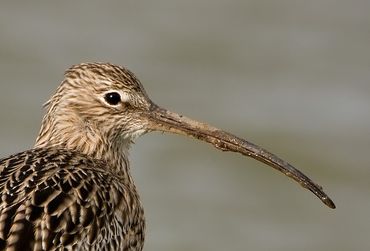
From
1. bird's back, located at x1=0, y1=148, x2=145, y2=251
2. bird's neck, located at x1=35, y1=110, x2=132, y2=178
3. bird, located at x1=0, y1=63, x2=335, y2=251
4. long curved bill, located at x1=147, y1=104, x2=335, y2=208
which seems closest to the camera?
bird's back, located at x1=0, y1=148, x2=145, y2=251

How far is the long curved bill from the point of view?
486 inches

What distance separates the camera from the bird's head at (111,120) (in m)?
12.4

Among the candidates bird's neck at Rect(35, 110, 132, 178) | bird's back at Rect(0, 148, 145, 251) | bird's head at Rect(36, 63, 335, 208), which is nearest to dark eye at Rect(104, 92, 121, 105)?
bird's head at Rect(36, 63, 335, 208)

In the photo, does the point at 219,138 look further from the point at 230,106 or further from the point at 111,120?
the point at 230,106

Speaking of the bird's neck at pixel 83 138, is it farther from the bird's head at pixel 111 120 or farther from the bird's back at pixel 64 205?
the bird's back at pixel 64 205

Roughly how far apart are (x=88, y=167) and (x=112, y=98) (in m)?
0.65

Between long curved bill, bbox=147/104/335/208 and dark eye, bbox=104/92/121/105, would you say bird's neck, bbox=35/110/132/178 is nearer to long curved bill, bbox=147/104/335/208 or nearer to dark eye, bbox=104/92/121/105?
dark eye, bbox=104/92/121/105

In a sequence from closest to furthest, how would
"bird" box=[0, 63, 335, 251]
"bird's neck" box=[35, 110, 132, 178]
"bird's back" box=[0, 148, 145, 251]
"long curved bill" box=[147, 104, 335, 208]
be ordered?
1. "bird's back" box=[0, 148, 145, 251]
2. "bird" box=[0, 63, 335, 251]
3. "long curved bill" box=[147, 104, 335, 208]
4. "bird's neck" box=[35, 110, 132, 178]

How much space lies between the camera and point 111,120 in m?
12.4

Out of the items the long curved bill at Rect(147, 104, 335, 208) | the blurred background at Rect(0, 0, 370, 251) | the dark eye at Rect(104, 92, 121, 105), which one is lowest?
the long curved bill at Rect(147, 104, 335, 208)

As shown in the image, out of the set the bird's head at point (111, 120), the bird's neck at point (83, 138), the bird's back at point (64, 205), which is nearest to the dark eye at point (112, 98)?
the bird's head at point (111, 120)

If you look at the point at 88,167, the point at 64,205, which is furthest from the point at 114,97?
the point at 64,205

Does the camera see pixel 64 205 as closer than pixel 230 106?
Yes

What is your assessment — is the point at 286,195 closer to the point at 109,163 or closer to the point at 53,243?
the point at 109,163
